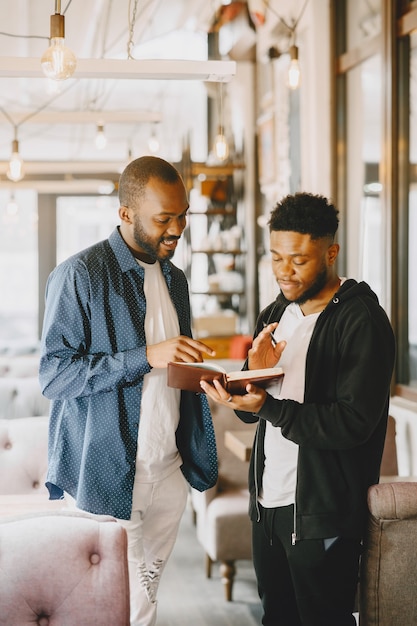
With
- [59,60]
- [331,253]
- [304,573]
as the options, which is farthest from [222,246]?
[304,573]

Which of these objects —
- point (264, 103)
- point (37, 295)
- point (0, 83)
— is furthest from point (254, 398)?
point (37, 295)

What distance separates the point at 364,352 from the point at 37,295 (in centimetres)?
1125

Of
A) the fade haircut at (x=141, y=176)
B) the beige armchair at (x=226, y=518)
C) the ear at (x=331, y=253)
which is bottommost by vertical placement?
the beige armchair at (x=226, y=518)

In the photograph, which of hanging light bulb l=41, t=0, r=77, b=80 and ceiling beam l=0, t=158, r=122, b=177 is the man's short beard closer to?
hanging light bulb l=41, t=0, r=77, b=80

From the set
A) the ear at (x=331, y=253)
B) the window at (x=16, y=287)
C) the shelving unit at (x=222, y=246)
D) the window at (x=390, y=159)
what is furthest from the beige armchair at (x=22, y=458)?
the window at (x=16, y=287)

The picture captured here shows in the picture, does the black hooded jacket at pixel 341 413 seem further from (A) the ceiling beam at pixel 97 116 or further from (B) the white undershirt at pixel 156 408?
(A) the ceiling beam at pixel 97 116

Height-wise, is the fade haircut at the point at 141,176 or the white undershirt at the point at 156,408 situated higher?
the fade haircut at the point at 141,176

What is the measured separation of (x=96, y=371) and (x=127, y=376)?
0.28ft

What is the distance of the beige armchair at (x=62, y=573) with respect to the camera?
171 cm

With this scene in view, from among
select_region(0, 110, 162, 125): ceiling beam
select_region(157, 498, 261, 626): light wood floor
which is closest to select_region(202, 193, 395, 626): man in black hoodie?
select_region(157, 498, 261, 626): light wood floor

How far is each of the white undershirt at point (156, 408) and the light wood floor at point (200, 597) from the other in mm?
1559

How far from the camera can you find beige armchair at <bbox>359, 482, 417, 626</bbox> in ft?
7.07

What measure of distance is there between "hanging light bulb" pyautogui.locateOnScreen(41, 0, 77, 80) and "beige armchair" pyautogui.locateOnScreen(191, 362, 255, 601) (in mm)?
2291

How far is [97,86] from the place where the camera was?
943cm
